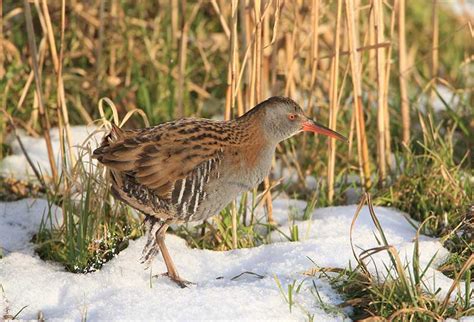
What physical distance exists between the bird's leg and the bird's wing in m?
0.27

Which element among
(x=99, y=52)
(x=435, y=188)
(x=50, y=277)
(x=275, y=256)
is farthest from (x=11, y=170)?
(x=435, y=188)

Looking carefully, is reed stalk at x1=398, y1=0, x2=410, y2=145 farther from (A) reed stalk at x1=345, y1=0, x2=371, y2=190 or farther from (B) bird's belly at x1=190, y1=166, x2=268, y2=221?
(B) bird's belly at x1=190, y1=166, x2=268, y2=221

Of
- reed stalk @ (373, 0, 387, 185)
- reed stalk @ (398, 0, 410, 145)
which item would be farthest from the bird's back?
reed stalk @ (398, 0, 410, 145)

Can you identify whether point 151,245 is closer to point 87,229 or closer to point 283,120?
point 87,229

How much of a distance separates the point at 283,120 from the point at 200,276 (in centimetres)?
95

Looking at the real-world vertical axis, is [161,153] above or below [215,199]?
above

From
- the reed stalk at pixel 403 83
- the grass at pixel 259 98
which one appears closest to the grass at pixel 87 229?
the grass at pixel 259 98

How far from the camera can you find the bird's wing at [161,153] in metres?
4.45

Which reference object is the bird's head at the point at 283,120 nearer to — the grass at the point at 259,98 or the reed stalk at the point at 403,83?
the grass at the point at 259,98

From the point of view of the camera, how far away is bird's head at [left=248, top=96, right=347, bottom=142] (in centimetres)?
479

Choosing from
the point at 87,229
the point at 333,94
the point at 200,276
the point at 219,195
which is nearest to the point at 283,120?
the point at 333,94

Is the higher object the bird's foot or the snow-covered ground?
the snow-covered ground

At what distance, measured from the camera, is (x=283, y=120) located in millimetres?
4855

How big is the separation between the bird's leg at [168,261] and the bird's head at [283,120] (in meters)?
0.76
